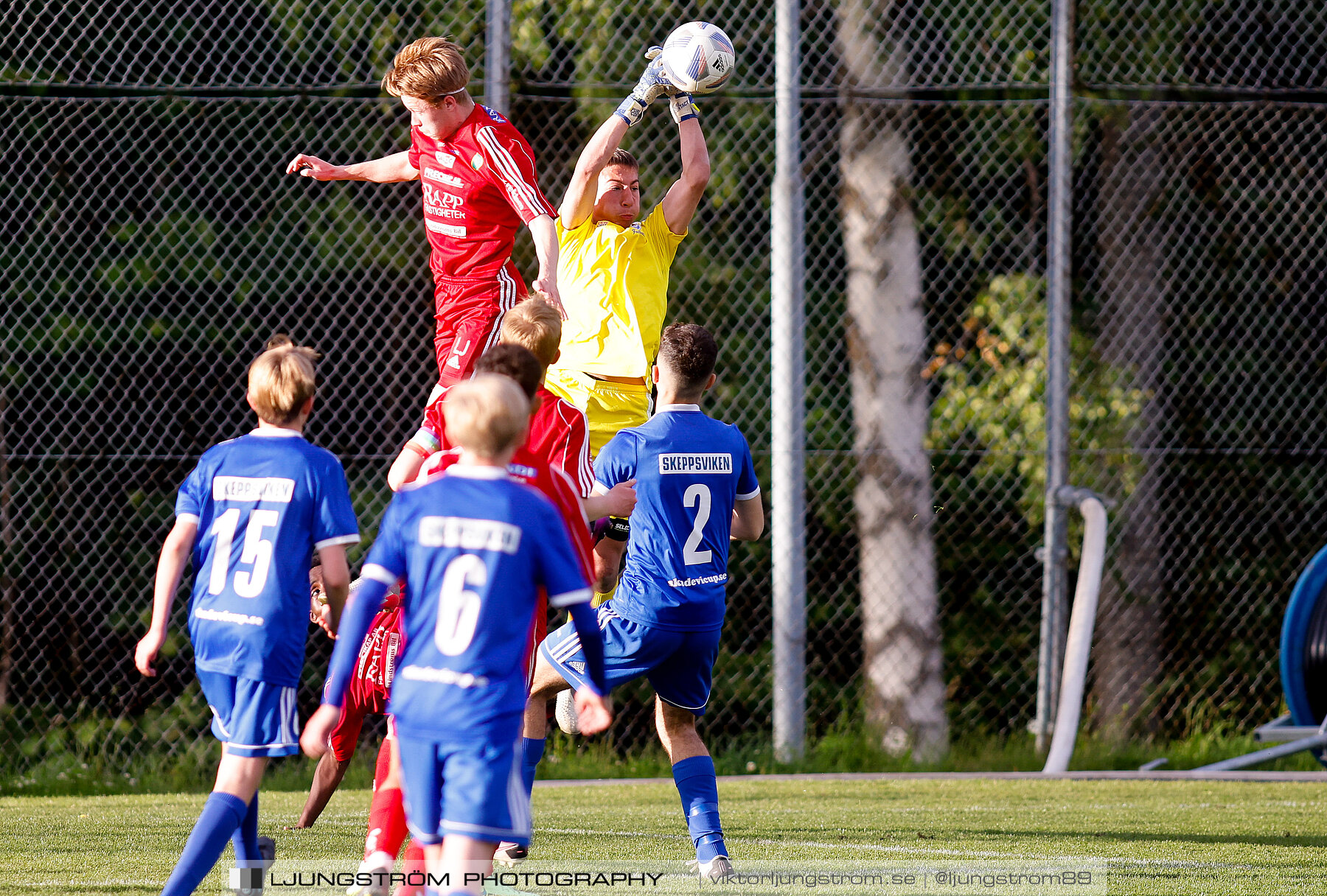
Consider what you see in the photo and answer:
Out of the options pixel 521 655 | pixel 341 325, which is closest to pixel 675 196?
pixel 521 655

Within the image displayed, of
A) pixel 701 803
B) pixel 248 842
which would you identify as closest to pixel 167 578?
pixel 248 842

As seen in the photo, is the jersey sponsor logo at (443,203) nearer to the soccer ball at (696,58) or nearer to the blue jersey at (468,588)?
the soccer ball at (696,58)

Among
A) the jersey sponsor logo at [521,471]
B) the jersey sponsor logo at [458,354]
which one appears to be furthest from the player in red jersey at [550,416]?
the jersey sponsor logo at [458,354]

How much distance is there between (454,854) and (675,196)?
337 centimetres

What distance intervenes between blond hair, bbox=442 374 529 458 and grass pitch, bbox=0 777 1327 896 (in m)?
2.12

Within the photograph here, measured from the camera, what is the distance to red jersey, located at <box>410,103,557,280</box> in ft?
17.6

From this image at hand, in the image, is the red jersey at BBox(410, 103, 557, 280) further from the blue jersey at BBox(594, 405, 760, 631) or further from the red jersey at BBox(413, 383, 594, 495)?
the red jersey at BBox(413, 383, 594, 495)

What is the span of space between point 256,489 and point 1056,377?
596cm

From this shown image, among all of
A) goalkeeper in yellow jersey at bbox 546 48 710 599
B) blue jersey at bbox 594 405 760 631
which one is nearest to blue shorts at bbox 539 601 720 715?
blue jersey at bbox 594 405 760 631

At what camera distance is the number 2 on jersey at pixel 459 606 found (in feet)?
10.3

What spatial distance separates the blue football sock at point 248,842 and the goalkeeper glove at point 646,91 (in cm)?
283

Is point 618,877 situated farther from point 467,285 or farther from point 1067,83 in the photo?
point 1067,83

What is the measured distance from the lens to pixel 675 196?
5852 millimetres

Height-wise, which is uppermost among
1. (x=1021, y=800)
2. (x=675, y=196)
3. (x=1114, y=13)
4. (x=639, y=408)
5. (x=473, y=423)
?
(x=1114, y=13)
